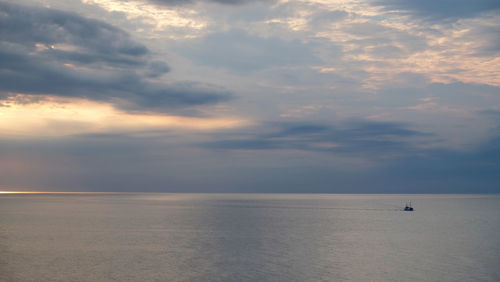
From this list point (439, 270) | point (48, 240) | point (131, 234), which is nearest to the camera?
point (439, 270)

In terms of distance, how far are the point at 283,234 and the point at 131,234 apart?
3065 centimetres

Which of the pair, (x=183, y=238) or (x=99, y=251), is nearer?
(x=99, y=251)

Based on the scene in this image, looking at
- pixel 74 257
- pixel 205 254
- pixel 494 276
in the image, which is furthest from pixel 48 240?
pixel 494 276

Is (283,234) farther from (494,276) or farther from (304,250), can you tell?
(494,276)

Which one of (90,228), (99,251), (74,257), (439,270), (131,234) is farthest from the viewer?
(90,228)

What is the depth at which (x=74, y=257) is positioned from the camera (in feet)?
198

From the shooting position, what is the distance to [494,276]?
49.3 metres

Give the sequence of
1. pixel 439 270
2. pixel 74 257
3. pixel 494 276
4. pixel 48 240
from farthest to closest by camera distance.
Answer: pixel 48 240
pixel 74 257
pixel 439 270
pixel 494 276

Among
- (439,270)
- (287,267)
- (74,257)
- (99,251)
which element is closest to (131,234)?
(99,251)

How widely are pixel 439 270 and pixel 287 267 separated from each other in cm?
1799

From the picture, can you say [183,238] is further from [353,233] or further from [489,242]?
[489,242]

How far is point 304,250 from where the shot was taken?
6762 centimetres

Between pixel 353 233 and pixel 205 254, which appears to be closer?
pixel 205 254

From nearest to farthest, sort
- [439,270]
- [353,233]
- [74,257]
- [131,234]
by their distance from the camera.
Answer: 1. [439,270]
2. [74,257]
3. [131,234]
4. [353,233]
